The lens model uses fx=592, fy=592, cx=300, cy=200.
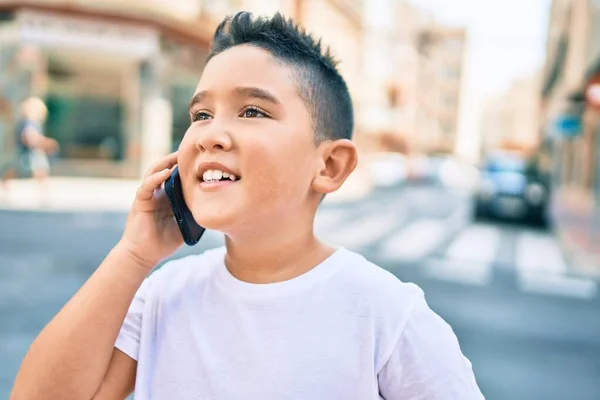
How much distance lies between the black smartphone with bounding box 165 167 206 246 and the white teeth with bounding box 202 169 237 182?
0.10 m

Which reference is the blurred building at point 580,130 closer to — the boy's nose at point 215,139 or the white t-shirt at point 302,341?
the white t-shirt at point 302,341

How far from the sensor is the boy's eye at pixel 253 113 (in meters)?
1.07

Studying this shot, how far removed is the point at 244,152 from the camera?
3.41 feet

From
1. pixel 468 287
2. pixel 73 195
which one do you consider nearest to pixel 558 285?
pixel 468 287

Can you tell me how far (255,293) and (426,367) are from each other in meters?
0.33

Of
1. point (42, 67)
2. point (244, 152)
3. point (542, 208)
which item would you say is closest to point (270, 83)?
point (244, 152)

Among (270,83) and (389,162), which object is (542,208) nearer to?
(270,83)

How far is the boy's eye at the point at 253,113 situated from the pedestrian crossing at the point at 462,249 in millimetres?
5819

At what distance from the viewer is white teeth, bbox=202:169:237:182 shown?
106cm

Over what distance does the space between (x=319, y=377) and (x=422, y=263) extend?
6698 mm

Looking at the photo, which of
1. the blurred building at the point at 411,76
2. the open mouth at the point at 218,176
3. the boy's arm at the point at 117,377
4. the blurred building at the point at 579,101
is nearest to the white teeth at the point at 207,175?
the open mouth at the point at 218,176

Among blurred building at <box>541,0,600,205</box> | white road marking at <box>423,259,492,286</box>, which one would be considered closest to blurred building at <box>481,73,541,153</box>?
blurred building at <box>541,0,600,205</box>

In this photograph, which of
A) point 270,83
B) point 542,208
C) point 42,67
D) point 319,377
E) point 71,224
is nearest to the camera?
point 319,377

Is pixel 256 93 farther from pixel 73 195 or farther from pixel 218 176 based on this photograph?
pixel 73 195
